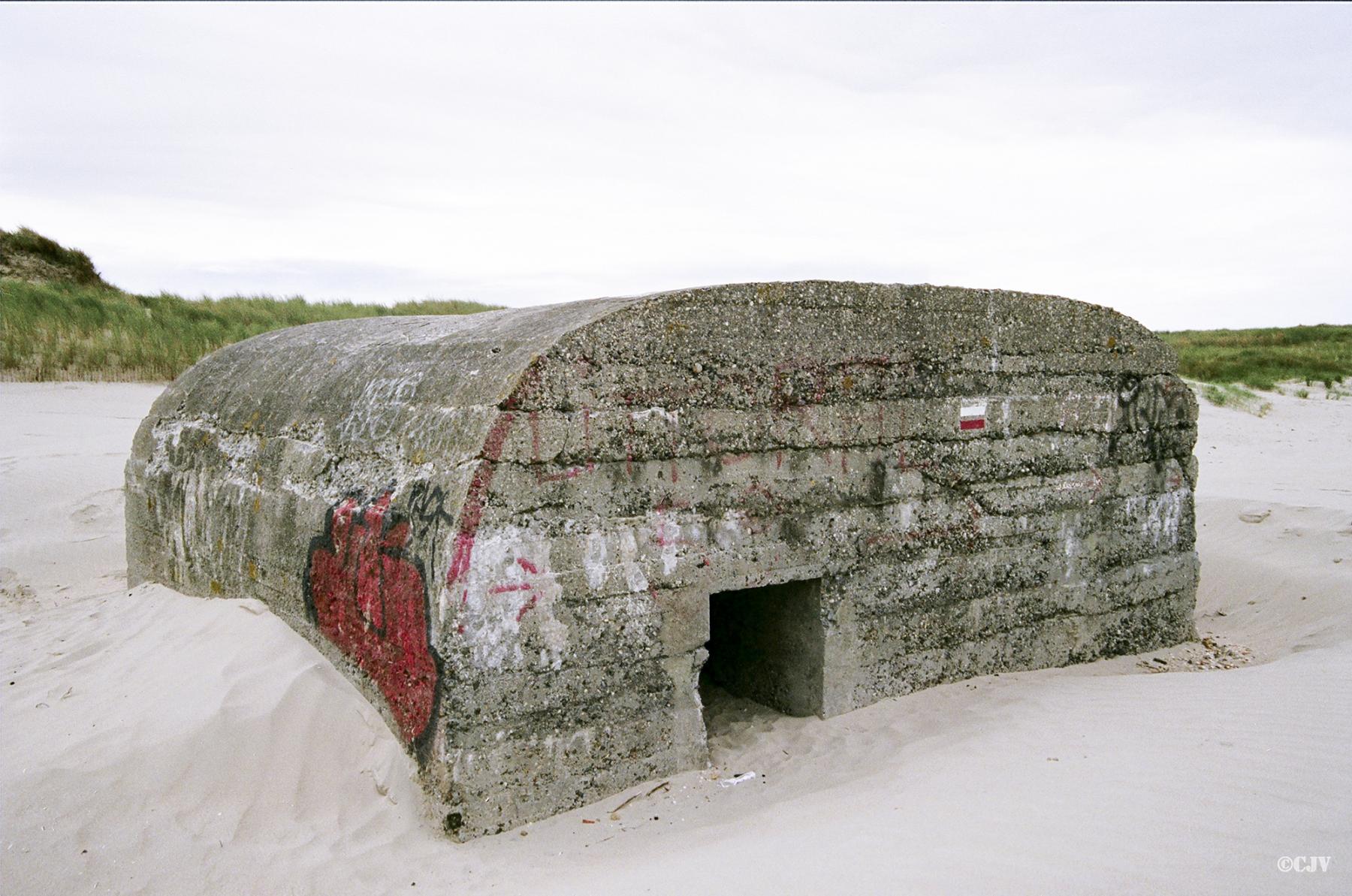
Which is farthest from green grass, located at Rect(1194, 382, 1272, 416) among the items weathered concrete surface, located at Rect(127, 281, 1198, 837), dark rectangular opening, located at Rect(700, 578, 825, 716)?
dark rectangular opening, located at Rect(700, 578, 825, 716)

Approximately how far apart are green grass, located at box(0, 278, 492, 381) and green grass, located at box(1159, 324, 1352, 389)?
16813 millimetres

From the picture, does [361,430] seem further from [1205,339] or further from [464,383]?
[1205,339]

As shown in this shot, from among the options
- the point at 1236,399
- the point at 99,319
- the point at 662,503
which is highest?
the point at 99,319

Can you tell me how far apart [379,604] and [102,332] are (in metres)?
13.6

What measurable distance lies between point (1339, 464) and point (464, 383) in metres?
12.9

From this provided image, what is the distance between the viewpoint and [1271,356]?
82.1ft

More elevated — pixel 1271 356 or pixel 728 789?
pixel 1271 356

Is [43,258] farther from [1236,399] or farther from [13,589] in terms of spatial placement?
[1236,399]

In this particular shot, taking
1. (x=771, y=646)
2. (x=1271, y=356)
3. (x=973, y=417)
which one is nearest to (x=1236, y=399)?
(x=1271, y=356)

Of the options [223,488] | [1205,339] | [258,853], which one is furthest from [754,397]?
[1205,339]

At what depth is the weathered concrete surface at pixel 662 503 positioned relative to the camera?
3656 millimetres

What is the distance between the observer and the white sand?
3.12 m

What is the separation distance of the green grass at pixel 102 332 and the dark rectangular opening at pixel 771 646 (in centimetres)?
1024

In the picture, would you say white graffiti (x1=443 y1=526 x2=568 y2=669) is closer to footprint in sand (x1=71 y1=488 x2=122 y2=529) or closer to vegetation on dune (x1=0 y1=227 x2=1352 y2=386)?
footprint in sand (x1=71 y1=488 x2=122 y2=529)
